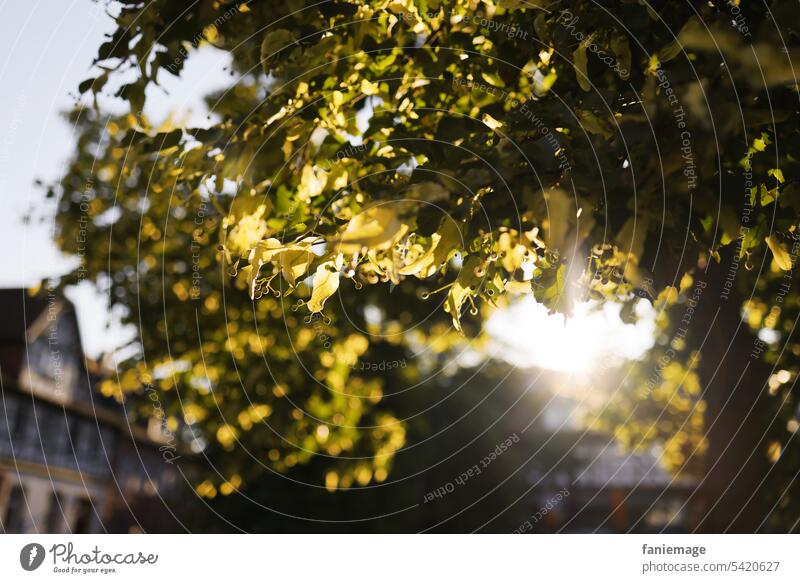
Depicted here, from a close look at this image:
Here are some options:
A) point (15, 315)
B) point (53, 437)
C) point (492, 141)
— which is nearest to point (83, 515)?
point (53, 437)

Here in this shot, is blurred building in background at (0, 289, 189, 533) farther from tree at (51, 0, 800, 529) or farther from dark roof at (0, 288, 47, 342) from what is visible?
tree at (51, 0, 800, 529)

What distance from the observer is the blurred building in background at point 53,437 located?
37.2m

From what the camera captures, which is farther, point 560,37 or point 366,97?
point 366,97

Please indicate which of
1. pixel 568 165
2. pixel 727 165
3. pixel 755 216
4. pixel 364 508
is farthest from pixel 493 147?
pixel 364 508

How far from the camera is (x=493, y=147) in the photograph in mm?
3396

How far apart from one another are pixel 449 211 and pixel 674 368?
47.7ft

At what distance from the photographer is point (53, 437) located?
43375mm

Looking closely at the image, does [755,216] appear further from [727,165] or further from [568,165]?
[568,165]
